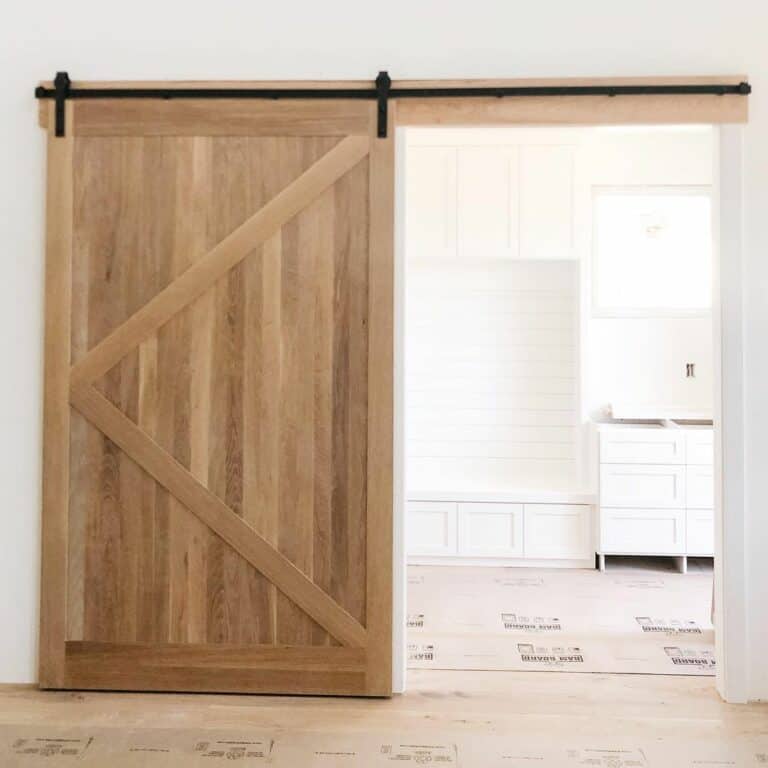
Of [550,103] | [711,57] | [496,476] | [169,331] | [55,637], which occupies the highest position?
[711,57]

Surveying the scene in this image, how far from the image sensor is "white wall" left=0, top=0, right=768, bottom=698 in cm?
272

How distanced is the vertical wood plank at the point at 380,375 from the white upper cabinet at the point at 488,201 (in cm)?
223

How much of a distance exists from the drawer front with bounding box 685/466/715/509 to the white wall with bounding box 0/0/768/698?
185 cm

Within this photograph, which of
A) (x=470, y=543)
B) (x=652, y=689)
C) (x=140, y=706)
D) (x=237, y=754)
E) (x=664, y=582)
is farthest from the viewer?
(x=470, y=543)

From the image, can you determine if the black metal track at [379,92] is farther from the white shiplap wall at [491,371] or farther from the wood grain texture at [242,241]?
the white shiplap wall at [491,371]

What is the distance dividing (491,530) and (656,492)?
1033mm

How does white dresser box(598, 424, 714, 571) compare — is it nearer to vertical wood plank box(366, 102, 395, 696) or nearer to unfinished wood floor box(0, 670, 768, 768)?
unfinished wood floor box(0, 670, 768, 768)

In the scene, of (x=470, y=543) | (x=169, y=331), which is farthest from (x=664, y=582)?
(x=169, y=331)

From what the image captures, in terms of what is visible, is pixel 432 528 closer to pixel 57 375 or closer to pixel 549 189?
pixel 549 189

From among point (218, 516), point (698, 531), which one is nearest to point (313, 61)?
point (218, 516)

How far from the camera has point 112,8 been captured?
9.19 feet

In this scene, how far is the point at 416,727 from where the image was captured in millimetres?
2531

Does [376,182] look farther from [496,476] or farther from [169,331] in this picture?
[496,476]

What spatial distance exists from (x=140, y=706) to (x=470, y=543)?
2.48 meters
